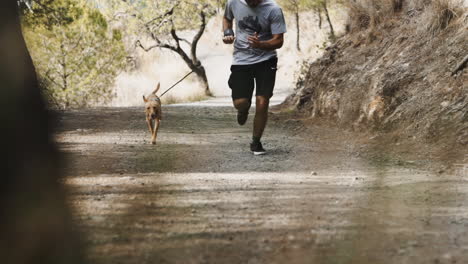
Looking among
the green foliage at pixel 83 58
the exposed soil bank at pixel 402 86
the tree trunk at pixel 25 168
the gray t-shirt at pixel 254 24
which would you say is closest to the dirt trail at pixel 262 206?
the tree trunk at pixel 25 168

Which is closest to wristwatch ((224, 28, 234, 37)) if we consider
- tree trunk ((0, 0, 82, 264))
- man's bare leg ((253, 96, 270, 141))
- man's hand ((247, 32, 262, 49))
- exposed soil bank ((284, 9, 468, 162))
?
man's hand ((247, 32, 262, 49))

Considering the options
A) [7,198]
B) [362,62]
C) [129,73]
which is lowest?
[129,73]

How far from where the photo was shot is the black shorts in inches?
313

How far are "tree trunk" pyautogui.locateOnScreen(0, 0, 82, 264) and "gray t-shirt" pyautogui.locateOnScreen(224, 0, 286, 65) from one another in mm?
4807

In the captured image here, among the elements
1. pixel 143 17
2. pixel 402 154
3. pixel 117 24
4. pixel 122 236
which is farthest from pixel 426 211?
pixel 117 24

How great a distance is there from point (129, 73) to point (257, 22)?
33.2 m

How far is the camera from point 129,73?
132ft

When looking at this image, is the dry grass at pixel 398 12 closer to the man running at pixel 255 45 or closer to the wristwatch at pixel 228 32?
the man running at pixel 255 45

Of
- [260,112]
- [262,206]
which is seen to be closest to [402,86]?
[260,112]

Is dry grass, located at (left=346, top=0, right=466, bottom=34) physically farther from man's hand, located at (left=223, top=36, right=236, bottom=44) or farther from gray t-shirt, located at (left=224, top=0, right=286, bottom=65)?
man's hand, located at (left=223, top=36, right=236, bottom=44)

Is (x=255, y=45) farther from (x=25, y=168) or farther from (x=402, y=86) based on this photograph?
(x=25, y=168)

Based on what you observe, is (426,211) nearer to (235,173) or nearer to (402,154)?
(235,173)

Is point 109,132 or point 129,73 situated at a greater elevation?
point 109,132

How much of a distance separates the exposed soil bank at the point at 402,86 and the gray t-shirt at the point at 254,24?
2328mm
